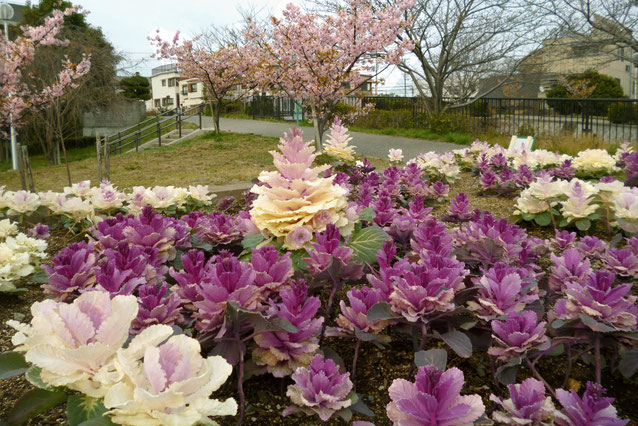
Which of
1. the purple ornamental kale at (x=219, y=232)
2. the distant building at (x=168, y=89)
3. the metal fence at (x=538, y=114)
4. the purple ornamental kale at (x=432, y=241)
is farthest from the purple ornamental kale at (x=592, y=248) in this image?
the distant building at (x=168, y=89)

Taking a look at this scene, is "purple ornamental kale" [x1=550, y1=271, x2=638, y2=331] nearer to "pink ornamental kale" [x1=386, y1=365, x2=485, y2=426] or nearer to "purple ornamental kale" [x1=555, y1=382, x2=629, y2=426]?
"purple ornamental kale" [x1=555, y1=382, x2=629, y2=426]

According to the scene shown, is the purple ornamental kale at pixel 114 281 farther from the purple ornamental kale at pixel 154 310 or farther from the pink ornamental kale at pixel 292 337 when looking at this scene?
the pink ornamental kale at pixel 292 337

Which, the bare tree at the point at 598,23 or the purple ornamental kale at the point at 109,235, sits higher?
the bare tree at the point at 598,23

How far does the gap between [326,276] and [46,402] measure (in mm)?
603

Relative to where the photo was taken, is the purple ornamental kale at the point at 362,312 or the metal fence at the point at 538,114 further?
the metal fence at the point at 538,114

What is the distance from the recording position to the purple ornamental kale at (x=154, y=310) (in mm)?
937

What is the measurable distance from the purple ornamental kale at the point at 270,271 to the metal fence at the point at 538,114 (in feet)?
35.7

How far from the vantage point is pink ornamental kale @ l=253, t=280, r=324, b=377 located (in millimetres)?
936

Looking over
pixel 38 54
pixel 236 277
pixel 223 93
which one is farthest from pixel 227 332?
pixel 38 54

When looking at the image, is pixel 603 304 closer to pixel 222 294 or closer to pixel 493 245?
pixel 493 245

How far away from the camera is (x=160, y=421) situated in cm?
60

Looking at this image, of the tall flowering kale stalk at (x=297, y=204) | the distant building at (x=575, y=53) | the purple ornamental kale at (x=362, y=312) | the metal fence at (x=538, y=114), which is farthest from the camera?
the distant building at (x=575, y=53)

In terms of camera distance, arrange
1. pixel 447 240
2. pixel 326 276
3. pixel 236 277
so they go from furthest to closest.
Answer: pixel 447 240, pixel 326 276, pixel 236 277

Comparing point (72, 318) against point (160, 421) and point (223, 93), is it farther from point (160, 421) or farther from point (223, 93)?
point (223, 93)
